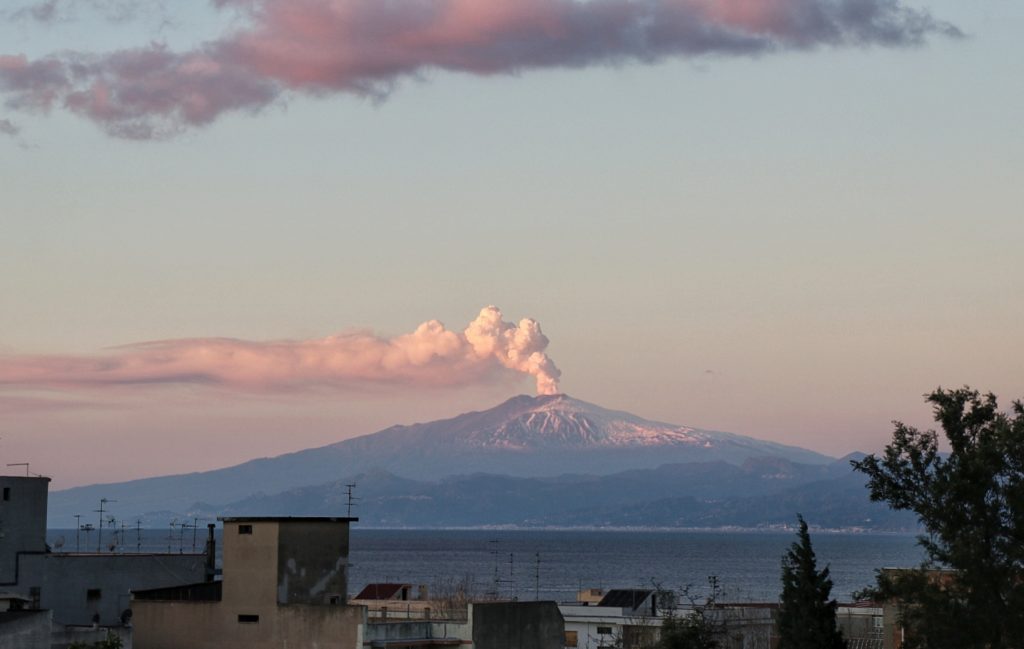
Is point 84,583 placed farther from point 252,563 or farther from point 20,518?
point 252,563

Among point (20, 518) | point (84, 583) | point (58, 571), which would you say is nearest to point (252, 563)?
point (84, 583)

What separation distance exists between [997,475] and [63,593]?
129 feet

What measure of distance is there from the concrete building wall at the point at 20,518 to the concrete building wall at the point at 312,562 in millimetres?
15644

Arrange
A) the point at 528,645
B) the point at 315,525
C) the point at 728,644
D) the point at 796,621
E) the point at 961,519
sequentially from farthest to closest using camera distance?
1. the point at 728,644
2. the point at 528,645
3. the point at 315,525
4. the point at 796,621
5. the point at 961,519

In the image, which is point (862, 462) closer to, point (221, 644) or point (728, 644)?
point (221, 644)

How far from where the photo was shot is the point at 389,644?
60000mm

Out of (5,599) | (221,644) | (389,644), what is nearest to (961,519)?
(389,644)

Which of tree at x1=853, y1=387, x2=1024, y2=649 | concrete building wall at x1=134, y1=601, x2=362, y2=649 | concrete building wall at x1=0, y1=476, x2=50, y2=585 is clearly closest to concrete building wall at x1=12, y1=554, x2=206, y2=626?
concrete building wall at x1=0, y1=476, x2=50, y2=585

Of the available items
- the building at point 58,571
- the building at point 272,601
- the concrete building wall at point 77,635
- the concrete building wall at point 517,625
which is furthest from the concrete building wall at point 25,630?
Result: the concrete building wall at point 517,625

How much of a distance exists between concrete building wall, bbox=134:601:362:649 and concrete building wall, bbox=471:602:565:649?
20.1 feet

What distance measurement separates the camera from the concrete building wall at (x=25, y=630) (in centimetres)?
5547

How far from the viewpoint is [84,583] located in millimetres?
71000

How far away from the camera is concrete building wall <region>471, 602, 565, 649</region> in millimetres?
64375

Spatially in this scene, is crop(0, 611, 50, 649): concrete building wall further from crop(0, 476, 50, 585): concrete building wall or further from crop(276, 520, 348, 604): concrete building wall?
crop(0, 476, 50, 585): concrete building wall
